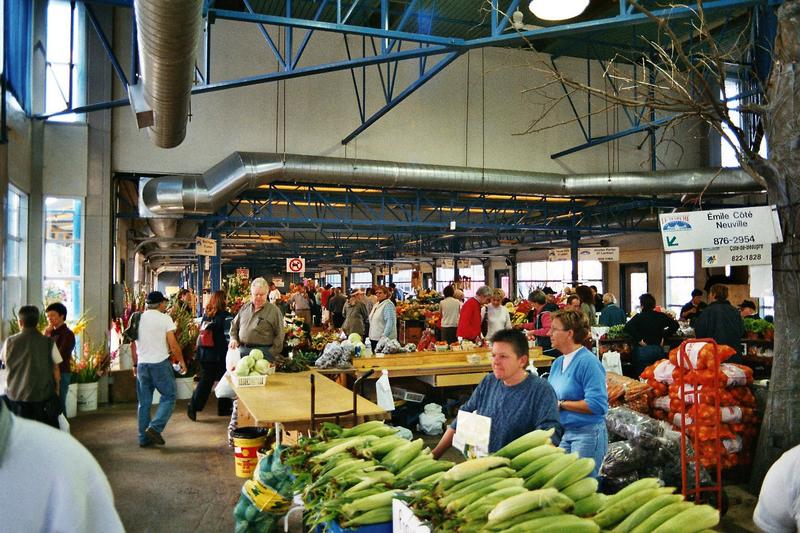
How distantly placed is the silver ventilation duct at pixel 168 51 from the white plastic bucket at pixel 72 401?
4278mm

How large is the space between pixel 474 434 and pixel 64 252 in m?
9.10

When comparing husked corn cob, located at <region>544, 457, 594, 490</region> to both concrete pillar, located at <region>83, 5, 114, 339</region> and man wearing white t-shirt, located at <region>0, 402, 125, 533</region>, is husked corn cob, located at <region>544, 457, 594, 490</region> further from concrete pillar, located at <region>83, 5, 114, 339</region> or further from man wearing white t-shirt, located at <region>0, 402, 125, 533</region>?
concrete pillar, located at <region>83, 5, 114, 339</region>

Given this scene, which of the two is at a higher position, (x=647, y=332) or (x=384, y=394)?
(x=647, y=332)

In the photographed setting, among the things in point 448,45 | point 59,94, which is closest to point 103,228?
point 59,94

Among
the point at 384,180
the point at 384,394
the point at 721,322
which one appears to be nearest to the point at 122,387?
the point at 384,180

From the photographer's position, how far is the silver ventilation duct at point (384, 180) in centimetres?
1013

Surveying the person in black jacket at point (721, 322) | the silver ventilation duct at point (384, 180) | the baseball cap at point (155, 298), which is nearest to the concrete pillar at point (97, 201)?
the silver ventilation duct at point (384, 180)

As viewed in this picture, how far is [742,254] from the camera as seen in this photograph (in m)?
4.62

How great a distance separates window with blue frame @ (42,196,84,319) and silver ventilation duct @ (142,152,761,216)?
3.79ft

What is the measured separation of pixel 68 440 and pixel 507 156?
12748 millimetres

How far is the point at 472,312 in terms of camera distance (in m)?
10.4

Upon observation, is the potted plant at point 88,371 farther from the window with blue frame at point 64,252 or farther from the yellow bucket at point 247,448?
the yellow bucket at point 247,448

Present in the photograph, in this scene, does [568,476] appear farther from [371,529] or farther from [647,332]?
[647,332]

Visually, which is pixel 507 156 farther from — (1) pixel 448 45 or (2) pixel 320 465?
(2) pixel 320 465
